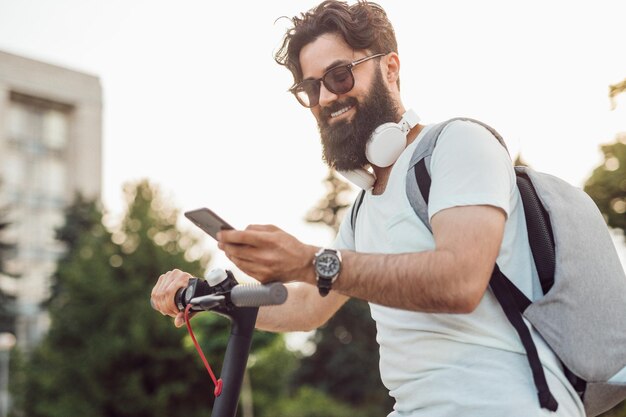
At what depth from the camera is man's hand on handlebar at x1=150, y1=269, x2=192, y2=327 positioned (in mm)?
2287

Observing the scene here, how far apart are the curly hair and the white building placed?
6125 cm

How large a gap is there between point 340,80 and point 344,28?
6.8 inches

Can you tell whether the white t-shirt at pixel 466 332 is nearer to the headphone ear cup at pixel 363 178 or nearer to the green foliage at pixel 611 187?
the headphone ear cup at pixel 363 178

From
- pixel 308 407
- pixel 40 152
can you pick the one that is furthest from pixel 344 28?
pixel 40 152

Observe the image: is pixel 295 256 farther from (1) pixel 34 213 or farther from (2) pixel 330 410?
(1) pixel 34 213

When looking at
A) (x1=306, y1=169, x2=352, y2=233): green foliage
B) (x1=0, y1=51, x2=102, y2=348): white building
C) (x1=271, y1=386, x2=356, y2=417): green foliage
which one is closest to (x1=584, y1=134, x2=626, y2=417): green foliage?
(x1=271, y1=386, x2=356, y2=417): green foliage

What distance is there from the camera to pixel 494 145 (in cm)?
188

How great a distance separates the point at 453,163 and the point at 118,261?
28.7 m

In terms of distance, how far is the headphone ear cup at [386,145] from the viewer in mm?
2184

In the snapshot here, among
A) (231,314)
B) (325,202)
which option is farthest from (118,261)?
(231,314)

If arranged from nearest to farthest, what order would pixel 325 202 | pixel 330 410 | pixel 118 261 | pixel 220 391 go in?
pixel 220 391 → pixel 118 261 → pixel 330 410 → pixel 325 202

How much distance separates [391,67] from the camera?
248cm

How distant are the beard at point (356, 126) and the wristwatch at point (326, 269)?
0.67 m

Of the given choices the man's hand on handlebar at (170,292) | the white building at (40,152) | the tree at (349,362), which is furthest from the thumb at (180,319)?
the white building at (40,152)
